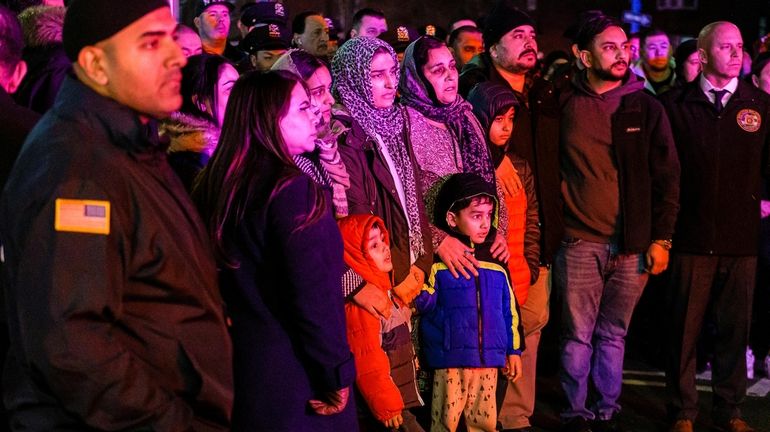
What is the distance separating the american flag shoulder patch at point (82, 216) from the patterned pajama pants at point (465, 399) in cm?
318

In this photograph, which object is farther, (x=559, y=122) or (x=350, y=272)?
(x=559, y=122)

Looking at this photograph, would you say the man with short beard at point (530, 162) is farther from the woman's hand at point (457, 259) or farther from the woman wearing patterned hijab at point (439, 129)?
the woman's hand at point (457, 259)

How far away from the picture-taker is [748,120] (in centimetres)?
621

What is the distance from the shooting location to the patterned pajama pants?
209 inches

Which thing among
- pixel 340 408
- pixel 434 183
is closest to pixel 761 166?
pixel 434 183

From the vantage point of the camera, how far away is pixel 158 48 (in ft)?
8.63

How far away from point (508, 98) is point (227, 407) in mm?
3527

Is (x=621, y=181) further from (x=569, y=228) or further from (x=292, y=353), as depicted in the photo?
(x=292, y=353)

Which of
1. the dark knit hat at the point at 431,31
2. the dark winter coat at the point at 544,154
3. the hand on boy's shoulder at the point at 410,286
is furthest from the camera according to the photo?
the dark knit hat at the point at 431,31

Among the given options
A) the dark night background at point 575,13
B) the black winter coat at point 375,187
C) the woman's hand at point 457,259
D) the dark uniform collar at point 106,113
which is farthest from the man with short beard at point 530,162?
the dark night background at point 575,13

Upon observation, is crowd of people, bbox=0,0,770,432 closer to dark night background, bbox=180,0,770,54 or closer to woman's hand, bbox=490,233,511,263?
woman's hand, bbox=490,233,511,263

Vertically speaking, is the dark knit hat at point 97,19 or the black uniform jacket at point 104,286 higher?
the dark knit hat at point 97,19

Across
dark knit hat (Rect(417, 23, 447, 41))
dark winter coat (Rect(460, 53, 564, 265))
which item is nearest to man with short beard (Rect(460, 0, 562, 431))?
dark winter coat (Rect(460, 53, 564, 265))

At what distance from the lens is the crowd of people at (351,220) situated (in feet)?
8.09
